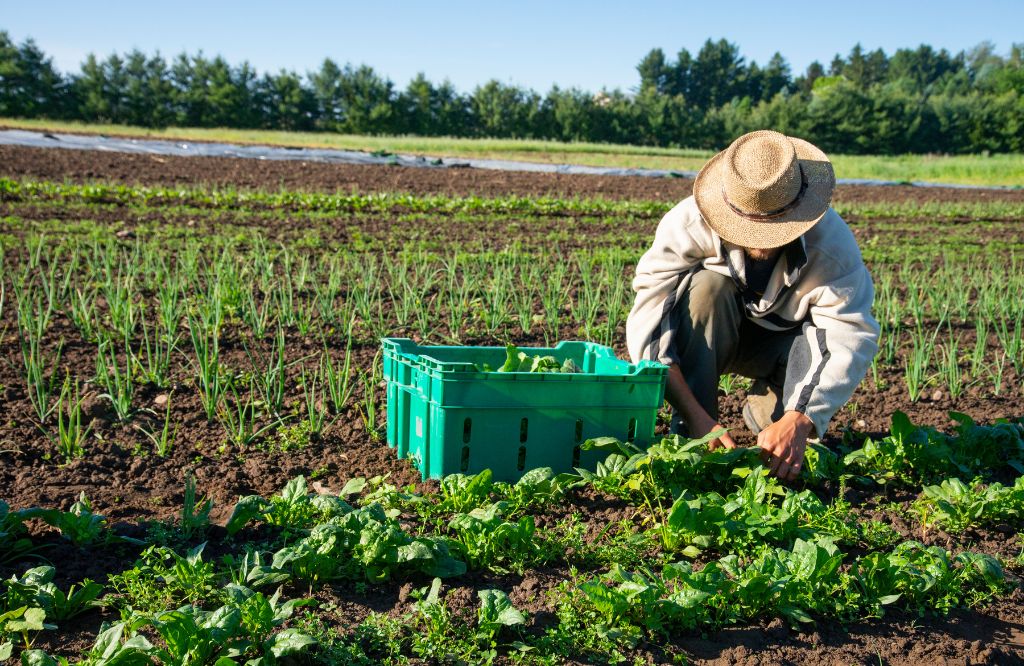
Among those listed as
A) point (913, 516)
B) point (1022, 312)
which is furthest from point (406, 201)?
point (913, 516)

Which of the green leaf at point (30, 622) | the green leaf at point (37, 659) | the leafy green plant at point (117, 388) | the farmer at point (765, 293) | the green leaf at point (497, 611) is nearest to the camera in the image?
the green leaf at point (37, 659)

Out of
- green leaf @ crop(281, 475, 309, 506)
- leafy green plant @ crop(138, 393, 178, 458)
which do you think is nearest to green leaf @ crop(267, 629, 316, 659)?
green leaf @ crop(281, 475, 309, 506)

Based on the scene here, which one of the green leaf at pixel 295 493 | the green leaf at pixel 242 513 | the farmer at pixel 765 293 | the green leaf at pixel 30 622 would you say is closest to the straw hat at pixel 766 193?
the farmer at pixel 765 293

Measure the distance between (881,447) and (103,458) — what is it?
2415 millimetres

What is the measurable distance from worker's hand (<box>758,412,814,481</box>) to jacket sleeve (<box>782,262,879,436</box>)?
3.4 inches

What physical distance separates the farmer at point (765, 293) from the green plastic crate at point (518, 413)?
0.32 metres

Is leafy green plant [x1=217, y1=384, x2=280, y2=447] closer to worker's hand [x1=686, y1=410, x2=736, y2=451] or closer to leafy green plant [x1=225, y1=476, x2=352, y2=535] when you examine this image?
leafy green plant [x1=225, y1=476, x2=352, y2=535]

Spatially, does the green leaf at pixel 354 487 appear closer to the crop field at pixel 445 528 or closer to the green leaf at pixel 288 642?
the crop field at pixel 445 528

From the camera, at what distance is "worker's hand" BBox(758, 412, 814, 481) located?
2455mm

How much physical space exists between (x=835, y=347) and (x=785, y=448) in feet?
1.26

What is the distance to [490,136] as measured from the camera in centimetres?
4353

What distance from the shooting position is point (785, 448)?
8.05ft

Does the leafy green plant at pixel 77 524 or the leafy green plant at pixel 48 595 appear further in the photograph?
the leafy green plant at pixel 77 524

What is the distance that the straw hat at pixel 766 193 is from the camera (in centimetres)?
236
